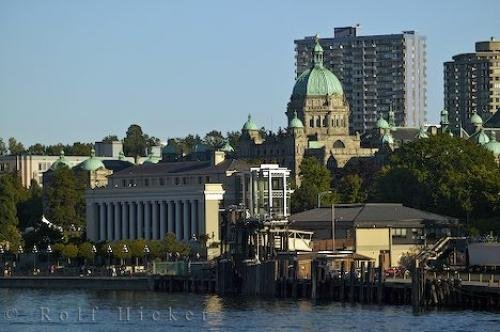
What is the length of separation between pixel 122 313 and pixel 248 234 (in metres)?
26.8

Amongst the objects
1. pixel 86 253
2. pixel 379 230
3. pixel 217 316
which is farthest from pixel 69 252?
pixel 217 316

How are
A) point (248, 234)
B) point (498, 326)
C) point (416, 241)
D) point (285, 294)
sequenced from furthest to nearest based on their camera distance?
point (416, 241), point (248, 234), point (285, 294), point (498, 326)

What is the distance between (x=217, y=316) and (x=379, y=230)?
1632 inches

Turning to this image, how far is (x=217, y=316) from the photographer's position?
423 ft

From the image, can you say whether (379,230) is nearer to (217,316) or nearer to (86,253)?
(86,253)

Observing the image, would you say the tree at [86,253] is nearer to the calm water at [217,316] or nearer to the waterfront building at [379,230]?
the waterfront building at [379,230]

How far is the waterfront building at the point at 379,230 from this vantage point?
168 meters

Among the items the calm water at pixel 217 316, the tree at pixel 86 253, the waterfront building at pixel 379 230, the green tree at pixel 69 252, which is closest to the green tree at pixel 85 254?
the tree at pixel 86 253

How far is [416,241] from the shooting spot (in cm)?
17012

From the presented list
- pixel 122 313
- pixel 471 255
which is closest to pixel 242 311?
pixel 122 313

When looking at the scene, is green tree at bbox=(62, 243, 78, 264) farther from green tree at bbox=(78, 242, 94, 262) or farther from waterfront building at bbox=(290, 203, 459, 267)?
waterfront building at bbox=(290, 203, 459, 267)

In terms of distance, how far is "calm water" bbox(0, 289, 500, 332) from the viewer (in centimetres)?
11844

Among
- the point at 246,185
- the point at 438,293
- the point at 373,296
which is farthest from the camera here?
the point at 246,185

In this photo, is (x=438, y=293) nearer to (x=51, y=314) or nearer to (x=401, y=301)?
(x=401, y=301)
